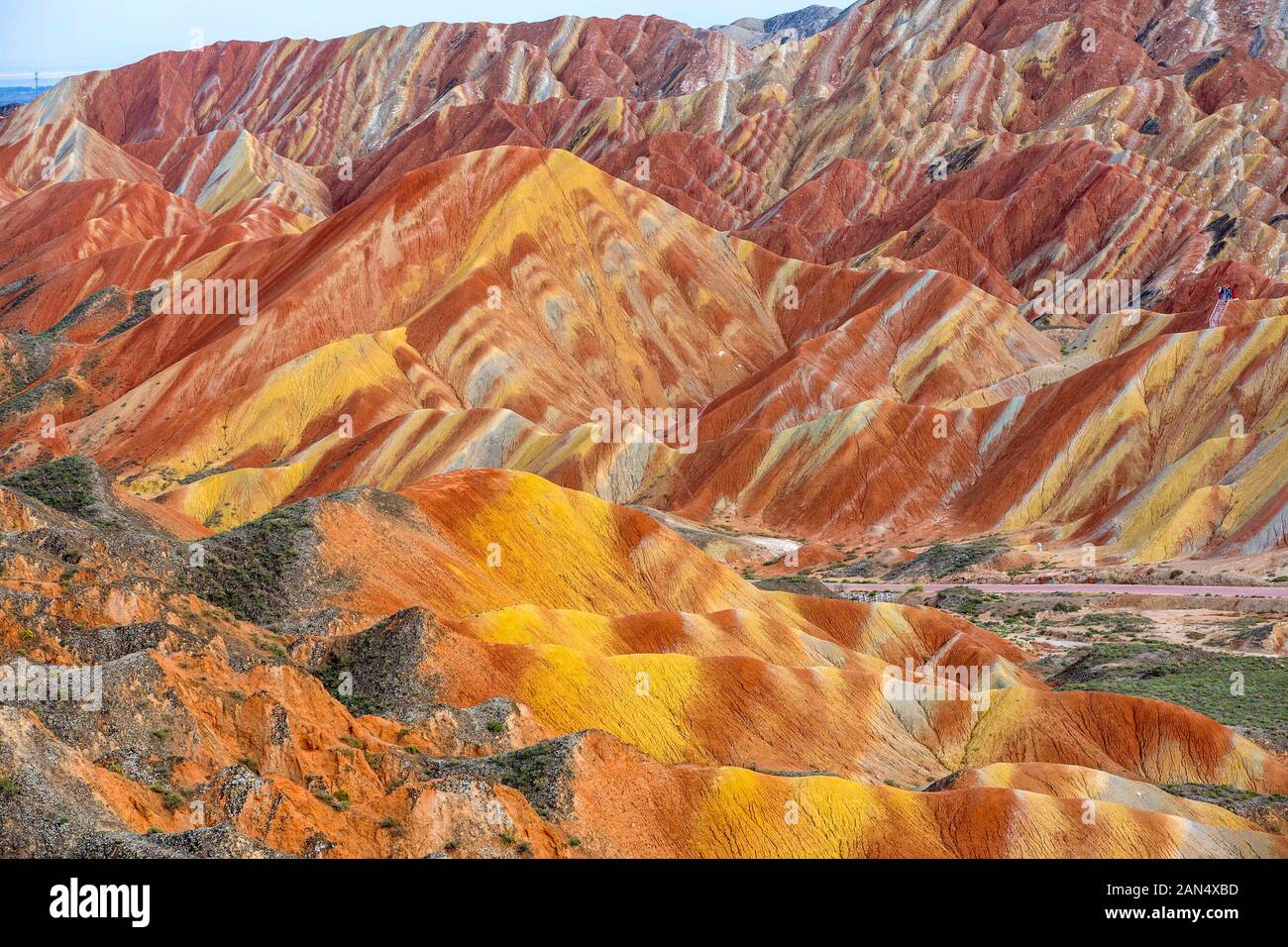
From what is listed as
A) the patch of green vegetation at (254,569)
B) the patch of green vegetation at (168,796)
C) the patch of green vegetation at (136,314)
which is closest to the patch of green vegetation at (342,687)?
the patch of green vegetation at (254,569)

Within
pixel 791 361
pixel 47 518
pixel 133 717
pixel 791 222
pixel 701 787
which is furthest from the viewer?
pixel 791 222

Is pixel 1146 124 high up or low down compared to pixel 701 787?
up

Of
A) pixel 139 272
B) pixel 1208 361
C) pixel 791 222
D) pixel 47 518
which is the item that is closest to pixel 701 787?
pixel 47 518

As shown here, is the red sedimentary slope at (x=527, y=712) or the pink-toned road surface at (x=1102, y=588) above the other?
the pink-toned road surface at (x=1102, y=588)

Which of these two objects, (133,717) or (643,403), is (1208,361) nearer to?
(643,403)

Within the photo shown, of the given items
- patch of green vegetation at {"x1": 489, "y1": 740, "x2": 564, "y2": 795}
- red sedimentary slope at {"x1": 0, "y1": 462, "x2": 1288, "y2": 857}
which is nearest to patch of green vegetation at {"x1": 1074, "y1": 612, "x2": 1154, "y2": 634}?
red sedimentary slope at {"x1": 0, "y1": 462, "x2": 1288, "y2": 857}

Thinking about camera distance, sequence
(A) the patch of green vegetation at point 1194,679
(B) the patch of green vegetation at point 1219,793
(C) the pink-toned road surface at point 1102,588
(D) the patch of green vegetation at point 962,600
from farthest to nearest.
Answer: (D) the patch of green vegetation at point 962,600
(C) the pink-toned road surface at point 1102,588
(A) the patch of green vegetation at point 1194,679
(B) the patch of green vegetation at point 1219,793

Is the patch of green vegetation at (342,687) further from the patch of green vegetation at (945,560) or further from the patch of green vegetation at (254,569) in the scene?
the patch of green vegetation at (945,560)

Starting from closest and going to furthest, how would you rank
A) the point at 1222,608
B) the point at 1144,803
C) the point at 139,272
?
1. the point at 1144,803
2. the point at 1222,608
3. the point at 139,272
